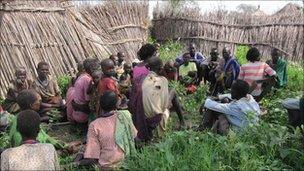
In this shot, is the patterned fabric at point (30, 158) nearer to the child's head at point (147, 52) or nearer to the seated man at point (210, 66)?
the child's head at point (147, 52)

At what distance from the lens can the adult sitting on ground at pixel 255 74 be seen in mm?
7645

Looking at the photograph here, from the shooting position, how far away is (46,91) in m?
7.71

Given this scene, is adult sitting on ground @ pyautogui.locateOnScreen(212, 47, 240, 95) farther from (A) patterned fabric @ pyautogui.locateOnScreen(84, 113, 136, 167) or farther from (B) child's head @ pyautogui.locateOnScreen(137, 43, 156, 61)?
(A) patterned fabric @ pyautogui.locateOnScreen(84, 113, 136, 167)

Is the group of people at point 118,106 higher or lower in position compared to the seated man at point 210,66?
higher

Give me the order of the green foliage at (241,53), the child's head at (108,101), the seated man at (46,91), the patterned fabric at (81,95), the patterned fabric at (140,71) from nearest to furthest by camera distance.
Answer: the child's head at (108,101) < the patterned fabric at (140,71) < the patterned fabric at (81,95) < the seated man at (46,91) < the green foliage at (241,53)

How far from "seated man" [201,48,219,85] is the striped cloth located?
6.02 ft

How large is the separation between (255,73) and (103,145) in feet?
11.7

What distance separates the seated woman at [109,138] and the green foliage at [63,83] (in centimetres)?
476

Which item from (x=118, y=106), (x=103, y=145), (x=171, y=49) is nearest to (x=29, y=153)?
(x=103, y=145)

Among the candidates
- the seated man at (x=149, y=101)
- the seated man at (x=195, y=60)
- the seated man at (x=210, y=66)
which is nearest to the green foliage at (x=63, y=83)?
the seated man at (x=195, y=60)

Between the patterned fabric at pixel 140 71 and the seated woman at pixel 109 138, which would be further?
the patterned fabric at pixel 140 71

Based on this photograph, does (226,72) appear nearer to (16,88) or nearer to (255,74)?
(255,74)

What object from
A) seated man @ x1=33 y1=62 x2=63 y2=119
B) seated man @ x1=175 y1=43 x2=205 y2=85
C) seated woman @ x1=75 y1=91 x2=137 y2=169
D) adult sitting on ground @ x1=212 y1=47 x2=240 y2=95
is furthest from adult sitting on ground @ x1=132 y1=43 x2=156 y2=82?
seated man @ x1=175 y1=43 x2=205 y2=85

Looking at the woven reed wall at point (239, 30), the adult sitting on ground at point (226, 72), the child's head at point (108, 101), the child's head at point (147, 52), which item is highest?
the child's head at point (147, 52)
